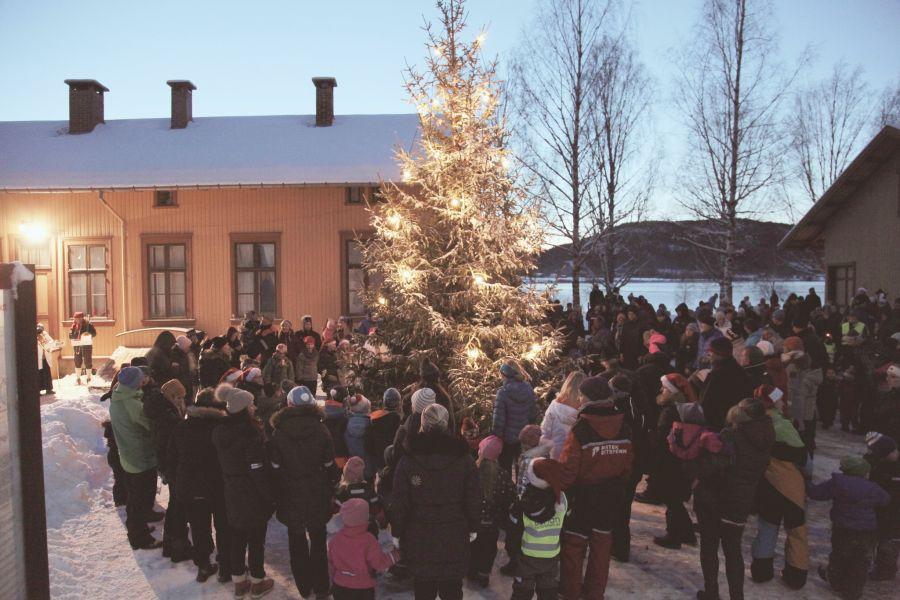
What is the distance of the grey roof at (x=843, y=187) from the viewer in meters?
16.2

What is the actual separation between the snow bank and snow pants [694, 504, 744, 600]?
21.1ft

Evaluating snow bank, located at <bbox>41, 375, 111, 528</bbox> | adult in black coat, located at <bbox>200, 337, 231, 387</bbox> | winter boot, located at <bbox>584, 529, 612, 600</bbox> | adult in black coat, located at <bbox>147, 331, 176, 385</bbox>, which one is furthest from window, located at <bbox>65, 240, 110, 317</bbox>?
winter boot, located at <bbox>584, 529, 612, 600</bbox>

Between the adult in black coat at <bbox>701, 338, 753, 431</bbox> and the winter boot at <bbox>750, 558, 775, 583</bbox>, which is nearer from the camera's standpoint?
the winter boot at <bbox>750, 558, 775, 583</bbox>

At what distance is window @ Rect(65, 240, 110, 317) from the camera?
16.4 metres

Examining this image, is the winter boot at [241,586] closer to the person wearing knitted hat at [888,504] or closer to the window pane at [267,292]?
the person wearing knitted hat at [888,504]

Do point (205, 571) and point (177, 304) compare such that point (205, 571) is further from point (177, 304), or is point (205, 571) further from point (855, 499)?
point (177, 304)

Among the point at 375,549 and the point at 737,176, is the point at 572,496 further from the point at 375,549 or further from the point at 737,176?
the point at 737,176

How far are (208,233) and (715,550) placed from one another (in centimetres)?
1466

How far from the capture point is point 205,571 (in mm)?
5480

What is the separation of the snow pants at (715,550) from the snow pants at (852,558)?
989 mm

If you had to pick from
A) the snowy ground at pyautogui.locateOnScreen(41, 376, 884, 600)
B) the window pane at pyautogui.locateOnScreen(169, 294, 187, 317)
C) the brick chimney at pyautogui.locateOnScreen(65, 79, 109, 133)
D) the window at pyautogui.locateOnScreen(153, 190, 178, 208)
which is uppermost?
the brick chimney at pyautogui.locateOnScreen(65, 79, 109, 133)

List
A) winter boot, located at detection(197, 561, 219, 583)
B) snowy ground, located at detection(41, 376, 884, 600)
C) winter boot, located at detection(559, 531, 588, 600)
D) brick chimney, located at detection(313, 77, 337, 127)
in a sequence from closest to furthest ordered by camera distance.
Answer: winter boot, located at detection(559, 531, 588, 600)
snowy ground, located at detection(41, 376, 884, 600)
winter boot, located at detection(197, 561, 219, 583)
brick chimney, located at detection(313, 77, 337, 127)

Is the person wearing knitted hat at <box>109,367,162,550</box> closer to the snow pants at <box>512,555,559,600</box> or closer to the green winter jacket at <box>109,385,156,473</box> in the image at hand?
the green winter jacket at <box>109,385,156,473</box>

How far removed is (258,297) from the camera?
16.3 m
